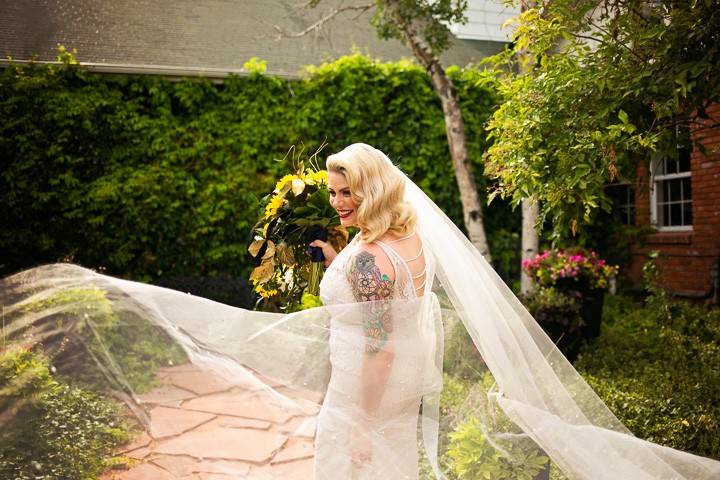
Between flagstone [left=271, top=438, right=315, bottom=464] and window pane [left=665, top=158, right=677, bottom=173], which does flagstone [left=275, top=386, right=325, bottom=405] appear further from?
window pane [left=665, top=158, right=677, bottom=173]

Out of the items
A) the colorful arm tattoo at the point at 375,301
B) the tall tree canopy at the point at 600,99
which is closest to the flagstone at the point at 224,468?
the colorful arm tattoo at the point at 375,301

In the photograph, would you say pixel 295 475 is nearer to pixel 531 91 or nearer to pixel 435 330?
pixel 435 330

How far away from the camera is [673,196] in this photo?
9656 millimetres

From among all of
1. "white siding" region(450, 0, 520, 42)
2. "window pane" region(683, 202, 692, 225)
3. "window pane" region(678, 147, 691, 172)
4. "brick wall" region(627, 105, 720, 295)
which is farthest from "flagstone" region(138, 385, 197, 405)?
"white siding" region(450, 0, 520, 42)

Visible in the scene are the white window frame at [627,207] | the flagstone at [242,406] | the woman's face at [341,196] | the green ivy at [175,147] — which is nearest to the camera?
the flagstone at [242,406]

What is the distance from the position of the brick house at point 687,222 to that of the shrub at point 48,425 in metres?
7.31

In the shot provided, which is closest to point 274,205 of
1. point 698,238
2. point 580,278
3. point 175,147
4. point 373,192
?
point 373,192

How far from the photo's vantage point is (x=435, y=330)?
2592mm

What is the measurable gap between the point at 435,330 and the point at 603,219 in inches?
355

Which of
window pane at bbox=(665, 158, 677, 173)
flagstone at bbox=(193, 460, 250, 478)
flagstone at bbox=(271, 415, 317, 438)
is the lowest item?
flagstone at bbox=(193, 460, 250, 478)

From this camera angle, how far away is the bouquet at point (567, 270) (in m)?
7.33

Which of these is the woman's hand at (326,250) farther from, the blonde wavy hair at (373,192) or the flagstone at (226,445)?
the flagstone at (226,445)

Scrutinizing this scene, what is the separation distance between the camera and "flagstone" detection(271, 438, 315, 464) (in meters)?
2.41

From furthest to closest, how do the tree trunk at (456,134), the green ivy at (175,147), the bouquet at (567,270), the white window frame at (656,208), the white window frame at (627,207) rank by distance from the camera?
the white window frame at (627,207) < the white window frame at (656,208) < the green ivy at (175,147) < the tree trunk at (456,134) < the bouquet at (567,270)
